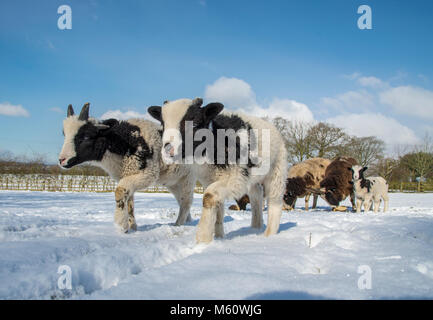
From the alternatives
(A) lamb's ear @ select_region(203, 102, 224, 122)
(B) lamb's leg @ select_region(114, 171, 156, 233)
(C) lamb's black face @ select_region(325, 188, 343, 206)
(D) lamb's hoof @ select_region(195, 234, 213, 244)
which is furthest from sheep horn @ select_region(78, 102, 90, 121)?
(C) lamb's black face @ select_region(325, 188, 343, 206)

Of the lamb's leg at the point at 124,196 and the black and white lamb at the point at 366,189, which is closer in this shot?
the lamb's leg at the point at 124,196

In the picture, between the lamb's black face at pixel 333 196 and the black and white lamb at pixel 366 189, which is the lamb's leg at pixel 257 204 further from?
the lamb's black face at pixel 333 196

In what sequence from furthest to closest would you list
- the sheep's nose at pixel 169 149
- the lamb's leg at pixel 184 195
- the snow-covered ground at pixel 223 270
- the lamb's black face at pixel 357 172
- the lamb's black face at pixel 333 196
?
1. the lamb's black face at pixel 333 196
2. the lamb's black face at pixel 357 172
3. the lamb's leg at pixel 184 195
4. the sheep's nose at pixel 169 149
5. the snow-covered ground at pixel 223 270

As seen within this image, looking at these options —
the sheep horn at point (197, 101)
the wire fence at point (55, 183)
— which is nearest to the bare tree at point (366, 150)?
the wire fence at point (55, 183)

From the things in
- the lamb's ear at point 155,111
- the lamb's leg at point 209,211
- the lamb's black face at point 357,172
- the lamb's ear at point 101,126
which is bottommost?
the lamb's leg at point 209,211

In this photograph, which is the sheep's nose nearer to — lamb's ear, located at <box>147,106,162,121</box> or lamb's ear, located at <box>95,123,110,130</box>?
lamb's ear, located at <box>147,106,162,121</box>

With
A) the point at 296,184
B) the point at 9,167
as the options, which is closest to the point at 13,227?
the point at 296,184

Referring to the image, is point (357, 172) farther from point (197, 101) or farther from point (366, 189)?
point (197, 101)

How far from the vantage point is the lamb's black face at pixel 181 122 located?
3.30 m

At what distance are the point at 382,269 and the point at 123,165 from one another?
14.5 feet

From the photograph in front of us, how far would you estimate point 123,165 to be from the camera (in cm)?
522

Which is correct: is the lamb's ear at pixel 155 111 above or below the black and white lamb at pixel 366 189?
above
